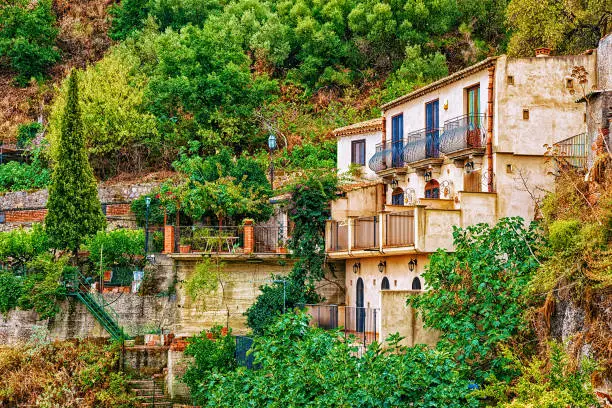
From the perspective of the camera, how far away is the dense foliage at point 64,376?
1200 inches

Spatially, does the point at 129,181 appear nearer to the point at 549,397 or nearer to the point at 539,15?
the point at 539,15

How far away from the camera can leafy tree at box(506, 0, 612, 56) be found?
115 feet

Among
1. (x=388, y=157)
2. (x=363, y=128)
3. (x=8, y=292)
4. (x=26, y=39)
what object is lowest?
(x=8, y=292)

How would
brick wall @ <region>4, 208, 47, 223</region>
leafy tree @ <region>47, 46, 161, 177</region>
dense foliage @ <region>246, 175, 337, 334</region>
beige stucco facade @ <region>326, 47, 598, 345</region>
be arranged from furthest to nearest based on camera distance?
1. leafy tree @ <region>47, 46, 161, 177</region>
2. brick wall @ <region>4, 208, 47, 223</region>
3. dense foliage @ <region>246, 175, 337, 334</region>
4. beige stucco facade @ <region>326, 47, 598, 345</region>

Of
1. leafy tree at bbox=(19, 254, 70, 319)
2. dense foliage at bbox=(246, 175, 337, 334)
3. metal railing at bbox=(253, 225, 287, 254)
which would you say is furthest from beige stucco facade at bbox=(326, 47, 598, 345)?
leafy tree at bbox=(19, 254, 70, 319)

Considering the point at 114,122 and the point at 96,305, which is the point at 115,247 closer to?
the point at 96,305

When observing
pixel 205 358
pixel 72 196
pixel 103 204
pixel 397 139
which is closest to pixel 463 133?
pixel 397 139

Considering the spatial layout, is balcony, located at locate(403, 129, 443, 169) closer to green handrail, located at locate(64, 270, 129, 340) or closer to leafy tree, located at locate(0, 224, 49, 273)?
green handrail, located at locate(64, 270, 129, 340)

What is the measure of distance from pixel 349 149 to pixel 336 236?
722 cm

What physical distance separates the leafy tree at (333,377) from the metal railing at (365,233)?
23.9 feet

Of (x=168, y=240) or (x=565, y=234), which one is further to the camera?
(x=168, y=240)

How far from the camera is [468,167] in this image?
29.1 metres

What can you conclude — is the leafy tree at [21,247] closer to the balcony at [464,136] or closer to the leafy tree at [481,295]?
the balcony at [464,136]

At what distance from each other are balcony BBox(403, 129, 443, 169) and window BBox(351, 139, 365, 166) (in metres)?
5.15
